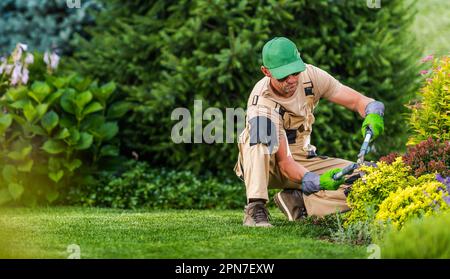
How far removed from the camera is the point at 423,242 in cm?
482

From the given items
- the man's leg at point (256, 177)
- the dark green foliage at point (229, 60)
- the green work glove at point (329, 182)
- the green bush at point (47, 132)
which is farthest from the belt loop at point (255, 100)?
the green bush at point (47, 132)

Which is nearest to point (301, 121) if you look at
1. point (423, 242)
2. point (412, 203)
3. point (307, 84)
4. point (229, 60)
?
point (307, 84)

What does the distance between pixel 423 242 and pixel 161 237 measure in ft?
6.16

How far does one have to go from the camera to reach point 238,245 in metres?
5.45

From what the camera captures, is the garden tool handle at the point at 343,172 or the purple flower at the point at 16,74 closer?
the garden tool handle at the point at 343,172

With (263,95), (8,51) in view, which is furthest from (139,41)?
(263,95)

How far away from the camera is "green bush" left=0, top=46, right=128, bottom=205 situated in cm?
848

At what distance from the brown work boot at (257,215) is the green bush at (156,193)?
2268 millimetres

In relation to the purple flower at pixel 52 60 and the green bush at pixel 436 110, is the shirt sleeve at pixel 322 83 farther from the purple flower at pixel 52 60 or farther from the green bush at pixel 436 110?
the purple flower at pixel 52 60

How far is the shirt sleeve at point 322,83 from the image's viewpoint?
6.68 m

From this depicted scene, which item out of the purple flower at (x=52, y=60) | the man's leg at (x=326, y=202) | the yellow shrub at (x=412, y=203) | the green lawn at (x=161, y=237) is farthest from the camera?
the purple flower at (x=52, y=60)

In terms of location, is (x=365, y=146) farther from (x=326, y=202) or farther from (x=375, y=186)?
(x=326, y=202)

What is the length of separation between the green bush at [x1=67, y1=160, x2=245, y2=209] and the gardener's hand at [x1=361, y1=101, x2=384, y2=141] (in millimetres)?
2599

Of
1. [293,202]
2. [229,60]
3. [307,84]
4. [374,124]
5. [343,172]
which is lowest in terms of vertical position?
[293,202]
